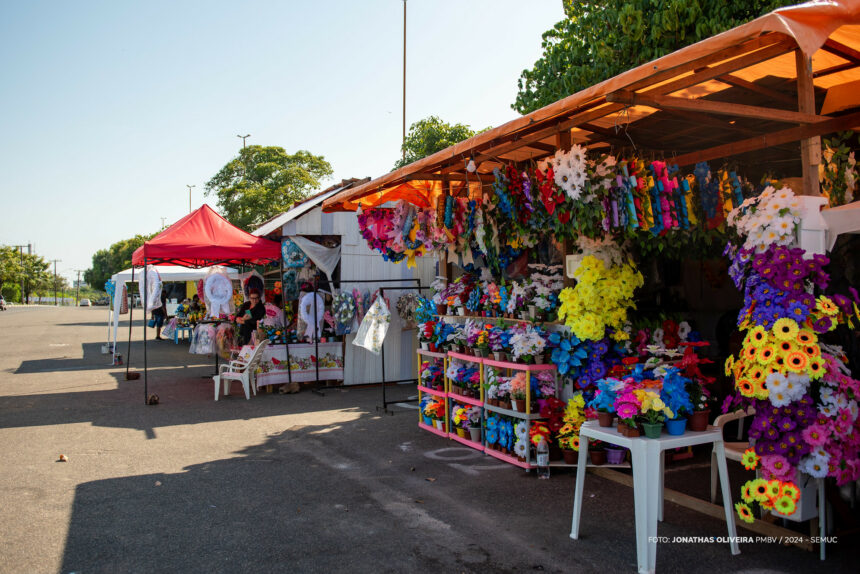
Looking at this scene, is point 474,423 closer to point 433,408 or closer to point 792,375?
point 433,408

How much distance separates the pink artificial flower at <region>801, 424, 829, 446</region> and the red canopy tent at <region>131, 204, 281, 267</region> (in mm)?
8902

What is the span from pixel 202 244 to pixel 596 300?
23.1ft

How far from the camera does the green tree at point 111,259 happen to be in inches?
2345

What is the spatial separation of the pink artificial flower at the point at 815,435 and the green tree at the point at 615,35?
5.44 metres

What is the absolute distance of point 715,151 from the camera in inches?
209

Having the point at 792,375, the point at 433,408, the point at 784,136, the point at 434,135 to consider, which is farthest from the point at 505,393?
the point at 434,135

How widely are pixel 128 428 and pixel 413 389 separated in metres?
4.55

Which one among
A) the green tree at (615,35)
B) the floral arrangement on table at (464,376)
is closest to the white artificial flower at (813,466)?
the floral arrangement on table at (464,376)

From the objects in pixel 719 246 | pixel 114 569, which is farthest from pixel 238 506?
pixel 719 246

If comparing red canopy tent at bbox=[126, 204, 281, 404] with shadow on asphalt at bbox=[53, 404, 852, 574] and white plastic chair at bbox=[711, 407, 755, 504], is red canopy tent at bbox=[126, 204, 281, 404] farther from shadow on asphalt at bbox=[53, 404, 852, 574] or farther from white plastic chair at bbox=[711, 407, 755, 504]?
white plastic chair at bbox=[711, 407, 755, 504]

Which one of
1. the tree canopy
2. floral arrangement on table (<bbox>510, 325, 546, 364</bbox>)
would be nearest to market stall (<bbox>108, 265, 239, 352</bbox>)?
floral arrangement on table (<bbox>510, 325, 546, 364</bbox>)

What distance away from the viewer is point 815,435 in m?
3.54

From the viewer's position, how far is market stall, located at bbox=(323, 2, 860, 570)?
12.0ft

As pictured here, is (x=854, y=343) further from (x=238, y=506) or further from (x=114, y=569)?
(x=114, y=569)
